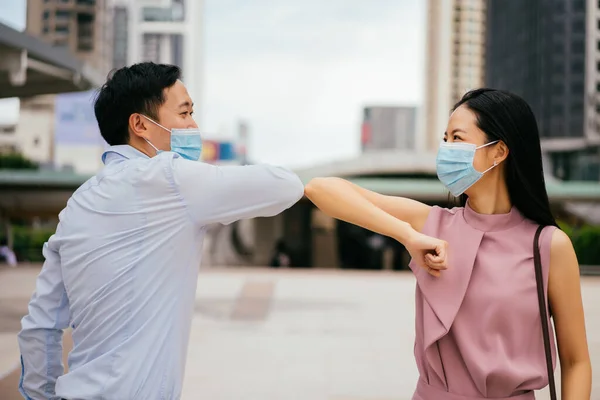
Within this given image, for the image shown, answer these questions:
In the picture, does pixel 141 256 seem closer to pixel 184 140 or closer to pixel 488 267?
pixel 184 140

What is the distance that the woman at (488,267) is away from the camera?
2.18m

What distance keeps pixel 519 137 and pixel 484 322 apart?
57cm

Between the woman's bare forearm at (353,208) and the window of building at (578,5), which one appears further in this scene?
the window of building at (578,5)

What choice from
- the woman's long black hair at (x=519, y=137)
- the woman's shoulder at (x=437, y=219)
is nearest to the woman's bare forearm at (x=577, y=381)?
the woman's long black hair at (x=519, y=137)

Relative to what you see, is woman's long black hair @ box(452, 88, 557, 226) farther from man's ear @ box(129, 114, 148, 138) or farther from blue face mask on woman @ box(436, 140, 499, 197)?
man's ear @ box(129, 114, 148, 138)

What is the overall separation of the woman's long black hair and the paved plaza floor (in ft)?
13.0

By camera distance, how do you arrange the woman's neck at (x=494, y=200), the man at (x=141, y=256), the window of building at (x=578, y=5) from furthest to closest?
1. the window of building at (x=578, y=5)
2. the woman's neck at (x=494, y=200)
3. the man at (x=141, y=256)

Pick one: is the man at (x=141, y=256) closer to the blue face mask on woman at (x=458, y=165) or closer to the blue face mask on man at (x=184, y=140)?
the blue face mask on man at (x=184, y=140)

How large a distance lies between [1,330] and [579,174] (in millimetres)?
64624

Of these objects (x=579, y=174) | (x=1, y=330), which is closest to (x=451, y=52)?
(x=579, y=174)

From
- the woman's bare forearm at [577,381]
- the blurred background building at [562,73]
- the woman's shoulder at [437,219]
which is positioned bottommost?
the woman's bare forearm at [577,381]

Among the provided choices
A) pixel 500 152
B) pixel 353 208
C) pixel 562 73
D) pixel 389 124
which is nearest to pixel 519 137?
pixel 500 152

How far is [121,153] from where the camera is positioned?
221 cm

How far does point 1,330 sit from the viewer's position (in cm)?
982
